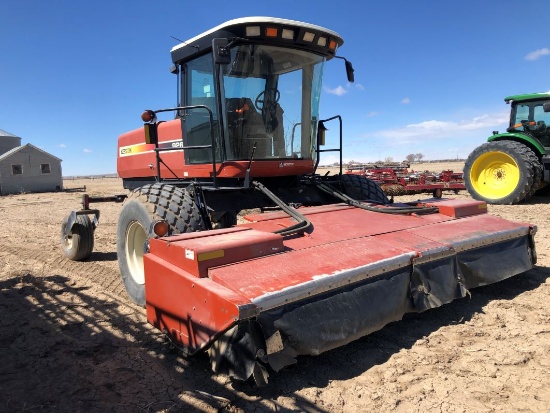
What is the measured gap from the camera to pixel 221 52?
12.0 ft

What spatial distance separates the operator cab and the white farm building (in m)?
25.3

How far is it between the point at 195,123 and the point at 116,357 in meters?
2.50

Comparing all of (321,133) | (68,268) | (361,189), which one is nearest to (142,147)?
(68,268)

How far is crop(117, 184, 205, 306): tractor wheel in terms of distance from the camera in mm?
3561

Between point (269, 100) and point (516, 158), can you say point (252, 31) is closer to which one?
point (269, 100)

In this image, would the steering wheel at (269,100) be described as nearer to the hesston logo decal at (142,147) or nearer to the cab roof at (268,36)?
the cab roof at (268,36)

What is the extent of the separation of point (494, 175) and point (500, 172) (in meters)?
0.17

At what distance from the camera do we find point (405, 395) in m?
2.29

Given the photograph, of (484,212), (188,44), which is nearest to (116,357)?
(188,44)

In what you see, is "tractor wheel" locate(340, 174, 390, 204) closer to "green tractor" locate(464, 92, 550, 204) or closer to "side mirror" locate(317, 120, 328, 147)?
"side mirror" locate(317, 120, 328, 147)

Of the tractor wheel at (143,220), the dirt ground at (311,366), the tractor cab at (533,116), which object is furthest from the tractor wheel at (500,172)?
the tractor wheel at (143,220)

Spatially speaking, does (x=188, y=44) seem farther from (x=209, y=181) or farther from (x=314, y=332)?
(x=314, y=332)

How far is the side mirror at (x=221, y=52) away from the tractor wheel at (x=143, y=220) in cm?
122

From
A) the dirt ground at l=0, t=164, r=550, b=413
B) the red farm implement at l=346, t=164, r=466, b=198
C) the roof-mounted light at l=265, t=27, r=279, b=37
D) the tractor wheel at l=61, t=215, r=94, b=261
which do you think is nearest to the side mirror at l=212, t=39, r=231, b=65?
the roof-mounted light at l=265, t=27, r=279, b=37
